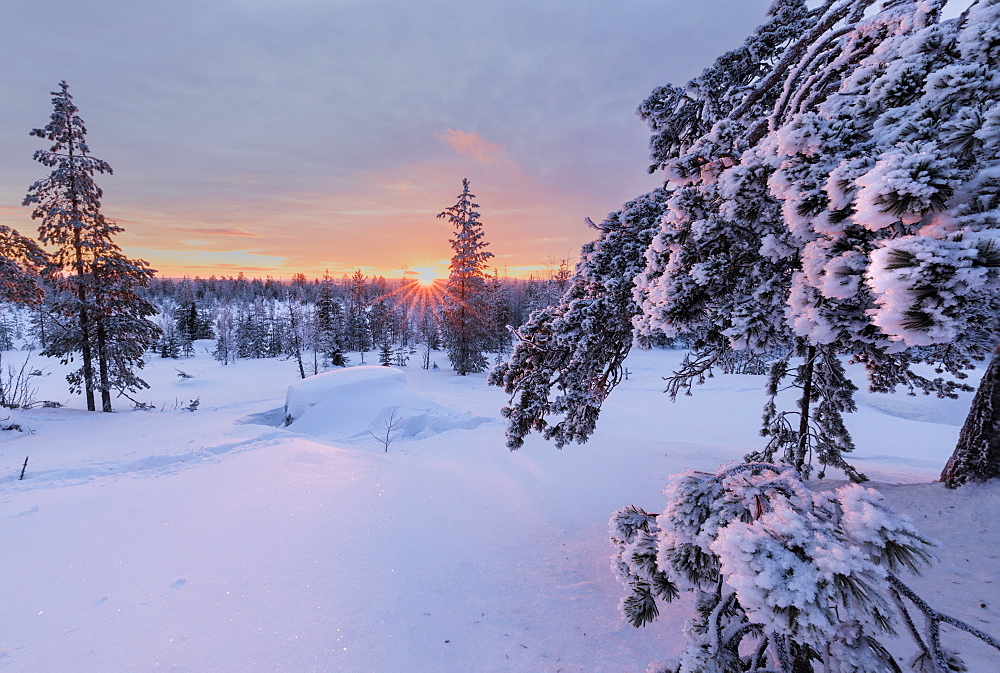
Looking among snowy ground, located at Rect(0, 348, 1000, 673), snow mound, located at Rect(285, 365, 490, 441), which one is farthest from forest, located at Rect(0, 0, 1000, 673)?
snow mound, located at Rect(285, 365, 490, 441)

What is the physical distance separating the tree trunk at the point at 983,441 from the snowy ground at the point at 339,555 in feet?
1.05

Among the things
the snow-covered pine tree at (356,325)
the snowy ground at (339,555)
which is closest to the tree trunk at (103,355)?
the snowy ground at (339,555)

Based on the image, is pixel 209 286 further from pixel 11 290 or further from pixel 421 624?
pixel 421 624

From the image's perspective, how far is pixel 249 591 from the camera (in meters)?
3.91

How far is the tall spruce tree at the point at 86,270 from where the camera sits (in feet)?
46.9

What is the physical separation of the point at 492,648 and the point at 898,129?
4.48 m

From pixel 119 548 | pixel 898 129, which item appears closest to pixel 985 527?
pixel 898 129

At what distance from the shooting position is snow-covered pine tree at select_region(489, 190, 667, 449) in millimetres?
4281

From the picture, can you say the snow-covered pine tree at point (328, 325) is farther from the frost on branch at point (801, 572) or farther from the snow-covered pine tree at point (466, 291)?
the frost on branch at point (801, 572)

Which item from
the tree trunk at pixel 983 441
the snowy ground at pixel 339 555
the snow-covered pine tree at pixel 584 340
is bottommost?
the snowy ground at pixel 339 555

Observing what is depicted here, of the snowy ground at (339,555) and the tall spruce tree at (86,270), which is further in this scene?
the tall spruce tree at (86,270)

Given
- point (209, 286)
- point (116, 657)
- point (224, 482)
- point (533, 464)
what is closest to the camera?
point (116, 657)

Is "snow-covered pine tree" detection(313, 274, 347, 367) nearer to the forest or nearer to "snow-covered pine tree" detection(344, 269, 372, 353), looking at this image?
"snow-covered pine tree" detection(344, 269, 372, 353)

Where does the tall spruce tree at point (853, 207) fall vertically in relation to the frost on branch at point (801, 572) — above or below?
above
